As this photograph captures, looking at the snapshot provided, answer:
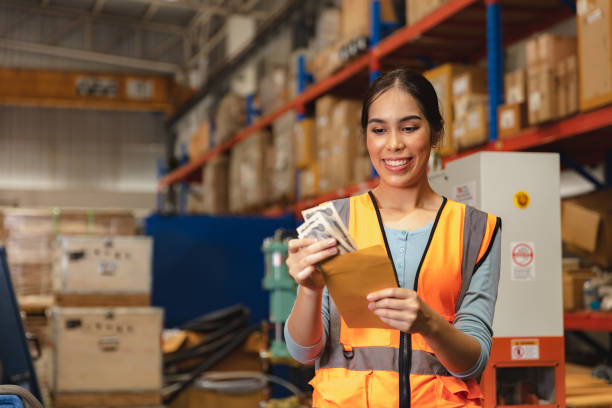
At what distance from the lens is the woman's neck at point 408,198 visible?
1648 millimetres

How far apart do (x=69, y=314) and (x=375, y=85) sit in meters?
4.10

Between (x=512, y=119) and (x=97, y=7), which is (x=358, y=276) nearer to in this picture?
(x=512, y=119)

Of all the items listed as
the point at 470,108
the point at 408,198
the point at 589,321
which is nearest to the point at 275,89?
the point at 470,108

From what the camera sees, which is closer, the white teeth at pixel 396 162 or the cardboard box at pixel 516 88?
the white teeth at pixel 396 162

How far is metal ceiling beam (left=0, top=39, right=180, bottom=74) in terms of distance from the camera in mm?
17516

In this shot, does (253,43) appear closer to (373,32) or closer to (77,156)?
(373,32)

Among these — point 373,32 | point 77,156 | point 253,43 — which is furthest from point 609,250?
point 77,156

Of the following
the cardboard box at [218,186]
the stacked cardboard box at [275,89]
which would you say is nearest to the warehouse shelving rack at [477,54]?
the stacked cardboard box at [275,89]

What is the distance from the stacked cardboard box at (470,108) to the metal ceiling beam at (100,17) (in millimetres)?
14343

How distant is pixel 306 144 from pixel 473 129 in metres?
3.06

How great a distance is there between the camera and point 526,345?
2627 mm

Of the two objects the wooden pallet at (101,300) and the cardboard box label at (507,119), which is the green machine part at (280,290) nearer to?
the wooden pallet at (101,300)

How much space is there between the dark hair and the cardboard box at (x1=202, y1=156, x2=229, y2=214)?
9389mm

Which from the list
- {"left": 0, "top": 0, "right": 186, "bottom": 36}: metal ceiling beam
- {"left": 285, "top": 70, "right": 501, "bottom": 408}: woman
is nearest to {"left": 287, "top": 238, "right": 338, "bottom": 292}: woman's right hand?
{"left": 285, "top": 70, "right": 501, "bottom": 408}: woman
